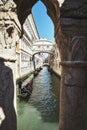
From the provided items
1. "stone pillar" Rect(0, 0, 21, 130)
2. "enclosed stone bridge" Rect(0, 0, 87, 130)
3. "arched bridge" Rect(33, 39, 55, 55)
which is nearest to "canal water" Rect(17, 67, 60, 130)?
"stone pillar" Rect(0, 0, 21, 130)

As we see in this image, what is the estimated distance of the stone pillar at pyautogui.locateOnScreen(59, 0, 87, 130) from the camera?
2.35m

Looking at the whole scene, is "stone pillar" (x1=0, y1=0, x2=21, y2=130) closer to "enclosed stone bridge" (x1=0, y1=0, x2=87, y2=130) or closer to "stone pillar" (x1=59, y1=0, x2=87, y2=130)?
"enclosed stone bridge" (x1=0, y1=0, x2=87, y2=130)

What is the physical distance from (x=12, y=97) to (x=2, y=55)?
0.62m

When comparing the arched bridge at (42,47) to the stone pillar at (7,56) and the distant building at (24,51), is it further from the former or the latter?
the stone pillar at (7,56)

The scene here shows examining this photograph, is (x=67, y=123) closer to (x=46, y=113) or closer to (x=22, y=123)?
(x=22, y=123)

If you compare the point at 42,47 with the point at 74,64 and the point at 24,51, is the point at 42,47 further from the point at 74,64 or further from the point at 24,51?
the point at 74,64

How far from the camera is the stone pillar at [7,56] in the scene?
2.64m

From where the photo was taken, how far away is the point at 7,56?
2.72 meters

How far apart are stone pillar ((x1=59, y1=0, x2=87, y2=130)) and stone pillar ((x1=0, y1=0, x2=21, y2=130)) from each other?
713mm

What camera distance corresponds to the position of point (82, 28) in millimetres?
2363

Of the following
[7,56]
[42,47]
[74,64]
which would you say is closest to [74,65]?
[74,64]

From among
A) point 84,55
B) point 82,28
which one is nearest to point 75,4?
point 82,28

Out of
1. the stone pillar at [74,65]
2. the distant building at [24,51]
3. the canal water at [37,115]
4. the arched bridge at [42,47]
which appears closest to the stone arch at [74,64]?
the stone pillar at [74,65]

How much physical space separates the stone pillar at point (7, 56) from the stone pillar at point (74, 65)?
0.71 metres
